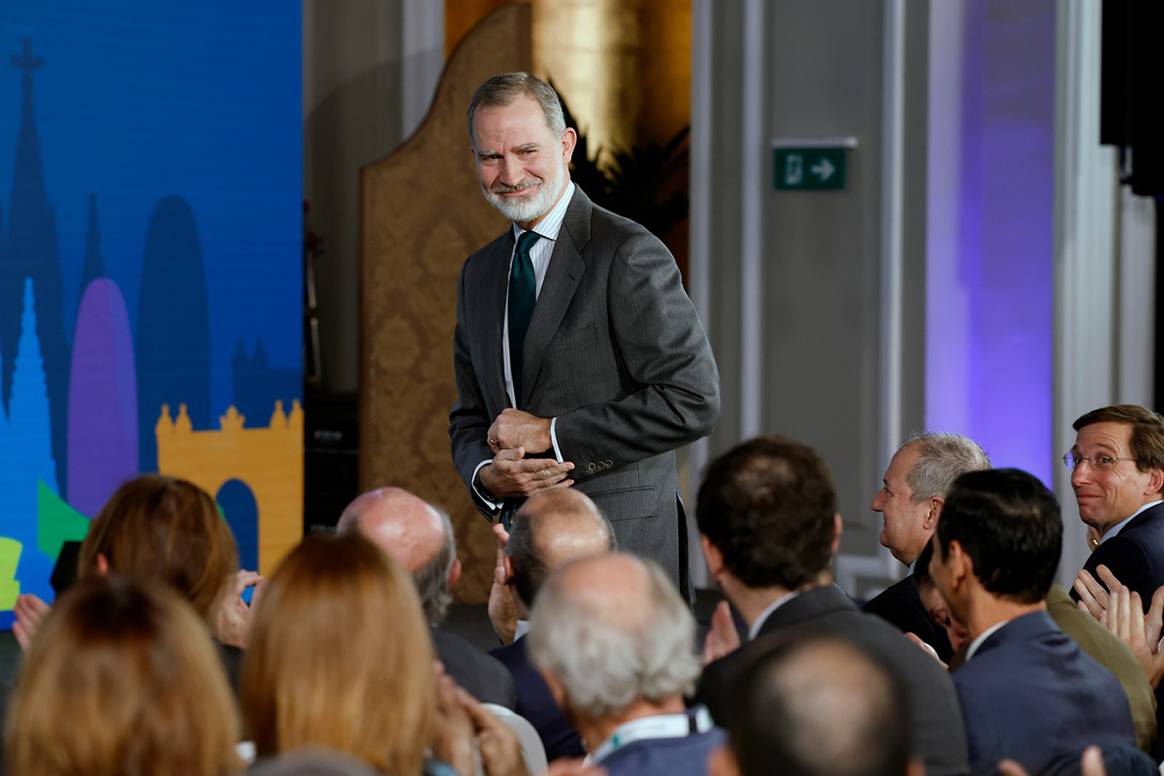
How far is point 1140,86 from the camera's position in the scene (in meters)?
5.13

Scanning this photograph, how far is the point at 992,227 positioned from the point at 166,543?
476 centimetres

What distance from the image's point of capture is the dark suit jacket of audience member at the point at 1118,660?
8.31 ft

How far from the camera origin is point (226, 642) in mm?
2508

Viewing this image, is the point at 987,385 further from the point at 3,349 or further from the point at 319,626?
the point at 319,626

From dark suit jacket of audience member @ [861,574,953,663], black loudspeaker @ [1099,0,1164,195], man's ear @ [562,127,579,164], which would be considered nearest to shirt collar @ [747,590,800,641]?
dark suit jacket of audience member @ [861,574,953,663]

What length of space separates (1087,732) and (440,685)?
857mm

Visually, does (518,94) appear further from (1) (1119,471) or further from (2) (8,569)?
(2) (8,569)

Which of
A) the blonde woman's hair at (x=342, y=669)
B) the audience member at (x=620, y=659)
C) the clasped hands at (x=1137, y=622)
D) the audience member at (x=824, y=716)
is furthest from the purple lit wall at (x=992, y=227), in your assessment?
the audience member at (x=824, y=716)

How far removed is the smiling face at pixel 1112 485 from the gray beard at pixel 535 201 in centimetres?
127

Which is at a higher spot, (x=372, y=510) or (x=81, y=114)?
(x=81, y=114)

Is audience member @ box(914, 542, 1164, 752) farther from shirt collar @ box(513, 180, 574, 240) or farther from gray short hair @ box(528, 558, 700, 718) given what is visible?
shirt collar @ box(513, 180, 574, 240)

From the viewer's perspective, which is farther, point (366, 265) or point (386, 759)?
point (366, 265)

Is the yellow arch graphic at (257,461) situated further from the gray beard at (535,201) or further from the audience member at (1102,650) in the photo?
the audience member at (1102,650)

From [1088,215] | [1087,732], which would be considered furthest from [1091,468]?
[1088,215]
